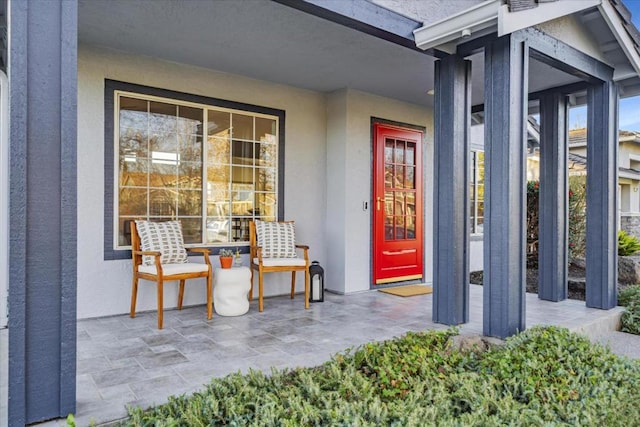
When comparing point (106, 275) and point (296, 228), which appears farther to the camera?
point (296, 228)

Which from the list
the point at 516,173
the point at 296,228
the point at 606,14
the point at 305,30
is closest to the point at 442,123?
the point at 516,173

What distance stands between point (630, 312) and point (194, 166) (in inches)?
184

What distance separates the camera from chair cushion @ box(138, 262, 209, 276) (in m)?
3.80

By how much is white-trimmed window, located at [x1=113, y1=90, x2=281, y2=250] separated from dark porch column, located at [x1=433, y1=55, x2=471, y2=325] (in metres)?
2.10

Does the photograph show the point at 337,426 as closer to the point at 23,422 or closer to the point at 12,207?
the point at 23,422

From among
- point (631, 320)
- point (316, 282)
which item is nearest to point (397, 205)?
point (316, 282)

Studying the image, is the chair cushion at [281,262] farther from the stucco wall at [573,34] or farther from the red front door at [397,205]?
the stucco wall at [573,34]

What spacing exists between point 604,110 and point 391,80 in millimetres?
2219

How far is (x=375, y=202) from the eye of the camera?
18.7 ft

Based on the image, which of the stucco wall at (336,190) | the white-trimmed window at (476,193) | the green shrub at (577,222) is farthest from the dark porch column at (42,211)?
the green shrub at (577,222)

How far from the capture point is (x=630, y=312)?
4.40 m

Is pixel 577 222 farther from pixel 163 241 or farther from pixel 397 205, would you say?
pixel 163 241

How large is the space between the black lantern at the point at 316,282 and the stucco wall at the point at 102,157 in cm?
26

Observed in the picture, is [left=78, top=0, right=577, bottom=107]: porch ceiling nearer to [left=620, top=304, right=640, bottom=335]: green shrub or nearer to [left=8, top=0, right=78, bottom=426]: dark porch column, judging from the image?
[left=8, top=0, right=78, bottom=426]: dark porch column
